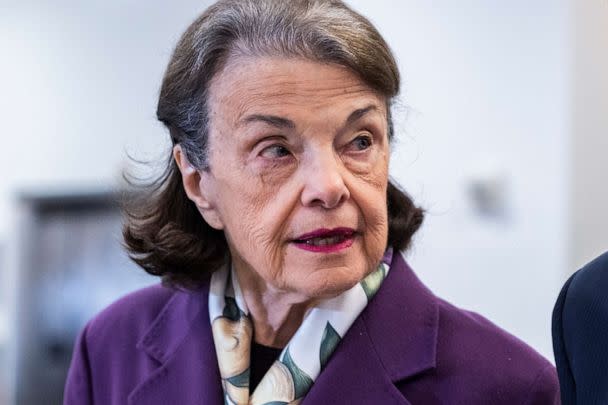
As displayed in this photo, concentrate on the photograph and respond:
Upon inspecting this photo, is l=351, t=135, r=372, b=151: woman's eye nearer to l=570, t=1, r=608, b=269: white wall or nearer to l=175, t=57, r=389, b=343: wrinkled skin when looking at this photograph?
l=175, t=57, r=389, b=343: wrinkled skin

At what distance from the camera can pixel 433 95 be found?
3.69 m

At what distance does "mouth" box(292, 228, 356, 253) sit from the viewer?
58.2 inches

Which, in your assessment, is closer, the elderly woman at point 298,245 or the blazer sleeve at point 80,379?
→ the elderly woman at point 298,245

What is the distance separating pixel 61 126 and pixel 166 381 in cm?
391

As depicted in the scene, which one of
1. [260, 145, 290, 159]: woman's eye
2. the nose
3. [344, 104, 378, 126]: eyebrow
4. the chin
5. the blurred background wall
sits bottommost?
the blurred background wall

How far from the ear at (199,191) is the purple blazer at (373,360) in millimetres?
198

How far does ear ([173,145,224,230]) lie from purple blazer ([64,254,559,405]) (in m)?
0.20

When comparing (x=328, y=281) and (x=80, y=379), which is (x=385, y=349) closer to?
(x=328, y=281)

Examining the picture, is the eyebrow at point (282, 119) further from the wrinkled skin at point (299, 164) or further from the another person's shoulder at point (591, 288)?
the another person's shoulder at point (591, 288)

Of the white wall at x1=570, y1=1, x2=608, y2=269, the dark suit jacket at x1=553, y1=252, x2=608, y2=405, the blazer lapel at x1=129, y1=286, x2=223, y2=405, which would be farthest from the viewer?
the white wall at x1=570, y1=1, x2=608, y2=269

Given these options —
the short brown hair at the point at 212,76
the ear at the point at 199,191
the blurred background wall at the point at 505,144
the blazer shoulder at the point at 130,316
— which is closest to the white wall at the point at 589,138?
the blurred background wall at the point at 505,144

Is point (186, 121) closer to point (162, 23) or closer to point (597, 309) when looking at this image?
point (597, 309)

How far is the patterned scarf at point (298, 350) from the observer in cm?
160

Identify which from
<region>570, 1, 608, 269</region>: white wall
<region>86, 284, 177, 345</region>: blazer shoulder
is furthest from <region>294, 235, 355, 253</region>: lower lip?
<region>570, 1, 608, 269</region>: white wall
